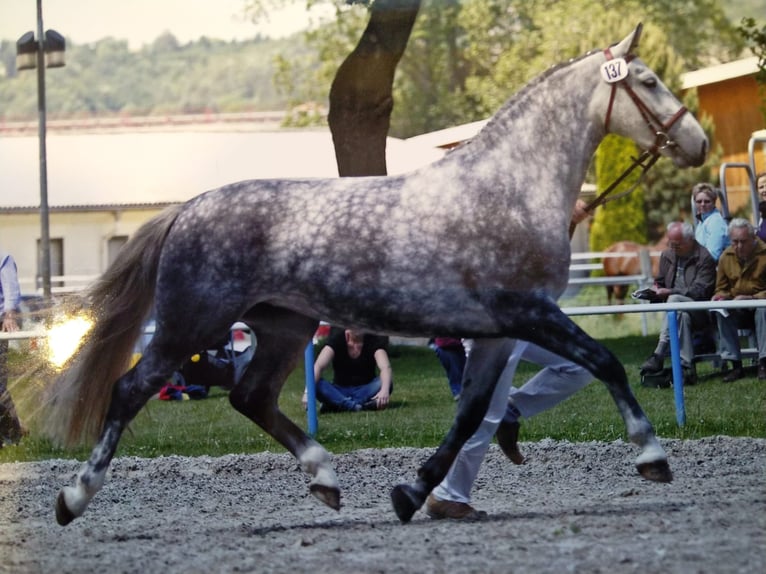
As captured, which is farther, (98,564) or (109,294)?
(109,294)

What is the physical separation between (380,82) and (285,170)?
6.06 meters

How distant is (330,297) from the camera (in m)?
4.88

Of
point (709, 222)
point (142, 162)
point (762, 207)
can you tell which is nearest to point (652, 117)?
point (762, 207)

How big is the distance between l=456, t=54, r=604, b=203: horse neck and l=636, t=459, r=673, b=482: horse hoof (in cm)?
104

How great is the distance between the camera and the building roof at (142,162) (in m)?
18.4

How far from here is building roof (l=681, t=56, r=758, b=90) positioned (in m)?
18.9

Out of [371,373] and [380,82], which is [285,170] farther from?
[371,373]

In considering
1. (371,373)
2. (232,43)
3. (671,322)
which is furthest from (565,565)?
(232,43)

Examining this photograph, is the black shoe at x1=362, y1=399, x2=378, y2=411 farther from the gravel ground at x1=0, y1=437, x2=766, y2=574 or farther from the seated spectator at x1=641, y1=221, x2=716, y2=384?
the gravel ground at x1=0, y1=437, x2=766, y2=574

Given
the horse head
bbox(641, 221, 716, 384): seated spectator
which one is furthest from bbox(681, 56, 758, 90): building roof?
the horse head

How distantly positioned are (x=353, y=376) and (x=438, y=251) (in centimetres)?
532

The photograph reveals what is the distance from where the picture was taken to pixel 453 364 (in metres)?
9.74

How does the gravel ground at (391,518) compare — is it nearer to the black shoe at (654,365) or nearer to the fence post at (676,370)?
the fence post at (676,370)

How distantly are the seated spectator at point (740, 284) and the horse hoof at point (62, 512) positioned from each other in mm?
6116
